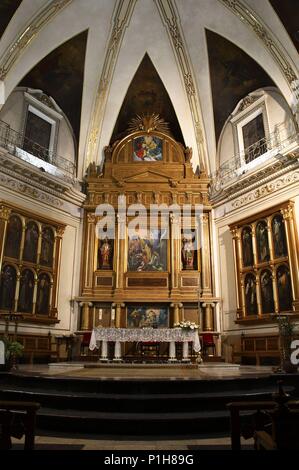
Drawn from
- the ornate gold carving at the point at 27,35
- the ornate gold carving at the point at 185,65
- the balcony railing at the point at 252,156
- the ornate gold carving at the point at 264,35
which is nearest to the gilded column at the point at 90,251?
the balcony railing at the point at 252,156

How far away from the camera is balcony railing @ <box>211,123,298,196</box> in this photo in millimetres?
13070

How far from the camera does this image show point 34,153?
14.7m

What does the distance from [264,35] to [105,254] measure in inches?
402

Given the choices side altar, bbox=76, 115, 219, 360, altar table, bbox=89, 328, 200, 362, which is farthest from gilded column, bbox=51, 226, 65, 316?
altar table, bbox=89, 328, 200, 362

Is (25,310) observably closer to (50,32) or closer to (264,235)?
(264,235)

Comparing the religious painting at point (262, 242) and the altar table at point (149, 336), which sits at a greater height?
the religious painting at point (262, 242)

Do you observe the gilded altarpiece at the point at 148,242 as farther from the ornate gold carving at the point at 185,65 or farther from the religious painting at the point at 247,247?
the religious painting at the point at 247,247

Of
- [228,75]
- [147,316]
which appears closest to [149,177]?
[228,75]

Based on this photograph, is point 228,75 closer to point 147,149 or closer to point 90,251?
point 147,149

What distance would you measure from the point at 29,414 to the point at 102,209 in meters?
12.4

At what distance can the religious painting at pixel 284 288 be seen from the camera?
11586 mm

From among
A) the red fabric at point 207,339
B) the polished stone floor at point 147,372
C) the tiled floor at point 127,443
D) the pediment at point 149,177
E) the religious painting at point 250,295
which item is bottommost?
the tiled floor at point 127,443

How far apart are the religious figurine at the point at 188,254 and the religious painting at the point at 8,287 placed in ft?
21.8

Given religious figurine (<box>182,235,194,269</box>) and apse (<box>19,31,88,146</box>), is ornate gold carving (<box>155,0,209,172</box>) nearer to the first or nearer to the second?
apse (<box>19,31,88,146</box>)
